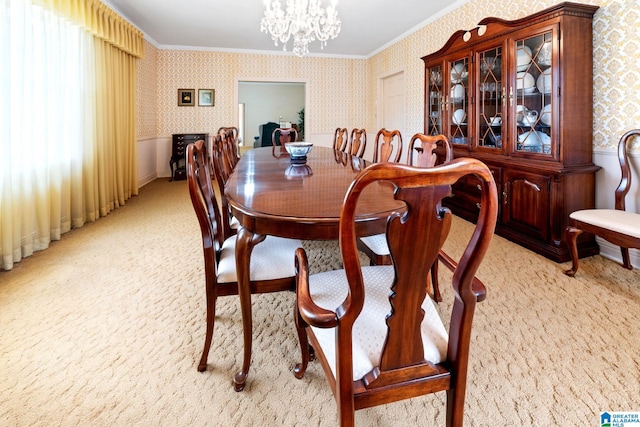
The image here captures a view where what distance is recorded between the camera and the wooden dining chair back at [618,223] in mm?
1979

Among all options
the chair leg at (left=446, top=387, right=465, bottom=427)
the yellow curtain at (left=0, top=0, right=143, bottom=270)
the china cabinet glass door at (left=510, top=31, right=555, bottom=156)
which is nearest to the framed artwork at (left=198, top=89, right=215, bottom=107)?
the yellow curtain at (left=0, top=0, right=143, bottom=270)

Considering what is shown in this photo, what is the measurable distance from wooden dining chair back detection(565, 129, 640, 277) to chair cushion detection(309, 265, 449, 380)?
1.71 meters

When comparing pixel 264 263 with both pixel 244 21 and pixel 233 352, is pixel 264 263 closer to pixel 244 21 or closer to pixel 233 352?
pixel 233 352

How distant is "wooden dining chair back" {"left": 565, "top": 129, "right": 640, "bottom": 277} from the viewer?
1.98 meters

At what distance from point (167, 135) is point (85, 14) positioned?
3.24m

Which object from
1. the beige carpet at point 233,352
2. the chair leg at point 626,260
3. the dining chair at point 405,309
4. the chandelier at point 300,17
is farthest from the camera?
the chandelier at point 300,17

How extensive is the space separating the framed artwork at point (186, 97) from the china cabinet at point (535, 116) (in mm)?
4831

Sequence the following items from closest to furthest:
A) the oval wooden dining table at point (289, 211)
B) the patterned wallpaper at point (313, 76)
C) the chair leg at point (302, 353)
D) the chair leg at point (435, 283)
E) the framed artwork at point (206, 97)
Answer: the oval wooden dining table at point (289, 211) → the chair leg at point (302, 353) → the chair leg at point (435, 283) → the patterned wallpaper at point (313, 76) → the framed artwork at point (206, 97)

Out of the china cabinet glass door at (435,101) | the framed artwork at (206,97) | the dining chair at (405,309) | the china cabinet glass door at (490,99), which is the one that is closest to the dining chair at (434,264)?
the dining chair at (405,309)

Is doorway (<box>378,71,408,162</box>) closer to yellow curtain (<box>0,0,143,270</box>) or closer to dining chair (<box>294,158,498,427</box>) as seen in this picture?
yellow curtain (<box>0,0,143,270</box>)

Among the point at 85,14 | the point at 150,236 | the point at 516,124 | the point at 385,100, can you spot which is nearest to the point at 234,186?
the point at 150,236

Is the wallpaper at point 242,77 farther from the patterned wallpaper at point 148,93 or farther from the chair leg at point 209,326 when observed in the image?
the chair leg at point 209,326

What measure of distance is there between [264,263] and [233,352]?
471mm

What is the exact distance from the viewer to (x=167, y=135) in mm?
6559
